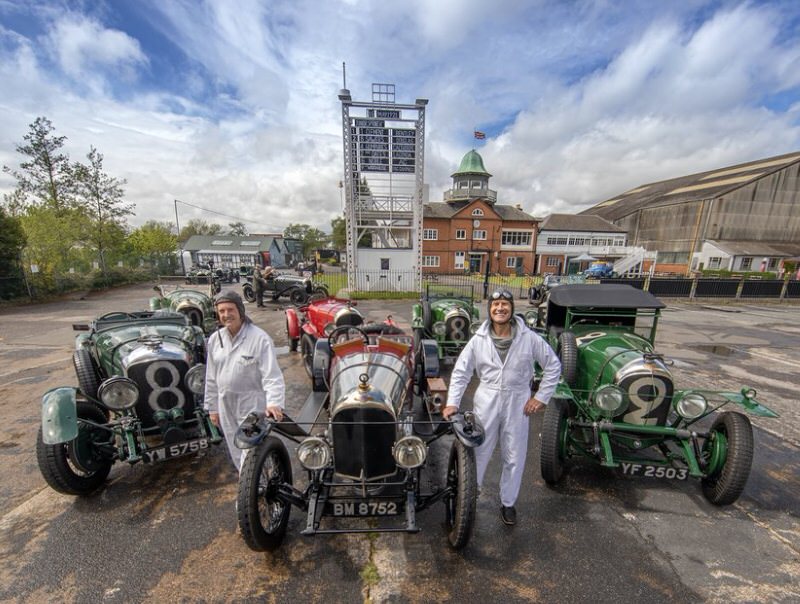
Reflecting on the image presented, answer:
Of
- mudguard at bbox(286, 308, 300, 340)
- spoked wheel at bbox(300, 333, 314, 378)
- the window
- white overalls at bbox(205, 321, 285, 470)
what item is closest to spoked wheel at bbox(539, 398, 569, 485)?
white overalls at bbox(205, 321, 285, 470)

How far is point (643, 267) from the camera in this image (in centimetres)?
3538

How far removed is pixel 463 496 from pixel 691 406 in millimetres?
2581

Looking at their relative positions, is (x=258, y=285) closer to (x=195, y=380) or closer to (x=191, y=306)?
(x=191, y=306)

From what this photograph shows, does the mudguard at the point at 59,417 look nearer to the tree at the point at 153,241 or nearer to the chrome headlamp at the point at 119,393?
the chrome headlamp at the point at 119,393

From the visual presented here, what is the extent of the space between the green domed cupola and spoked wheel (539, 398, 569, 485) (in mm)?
38281

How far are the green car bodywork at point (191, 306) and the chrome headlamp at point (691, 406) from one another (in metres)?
8.95

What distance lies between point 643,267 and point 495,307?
136 ft

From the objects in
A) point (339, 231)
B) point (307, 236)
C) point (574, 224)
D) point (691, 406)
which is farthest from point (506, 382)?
point (307, 236)

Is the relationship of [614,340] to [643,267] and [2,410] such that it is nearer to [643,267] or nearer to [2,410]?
[2,410]

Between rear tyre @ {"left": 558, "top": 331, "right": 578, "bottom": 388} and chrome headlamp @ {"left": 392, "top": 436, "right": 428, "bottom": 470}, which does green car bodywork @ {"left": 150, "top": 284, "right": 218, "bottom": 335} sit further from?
rear tyre @ {"left": 558, "top": 331, "right": 578, "bottom": 388}

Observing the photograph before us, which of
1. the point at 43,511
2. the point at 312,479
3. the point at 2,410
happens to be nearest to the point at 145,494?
the point at 43,511

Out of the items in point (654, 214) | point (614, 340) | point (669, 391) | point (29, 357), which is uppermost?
point (654, 214)

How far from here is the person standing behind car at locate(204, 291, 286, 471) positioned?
283cm

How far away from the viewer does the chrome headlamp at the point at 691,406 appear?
126 inches
